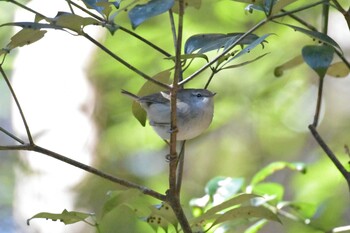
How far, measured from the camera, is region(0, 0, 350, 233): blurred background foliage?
1.78m

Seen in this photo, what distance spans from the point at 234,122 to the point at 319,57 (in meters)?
2.21

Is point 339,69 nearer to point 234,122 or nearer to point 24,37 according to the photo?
point 24,37

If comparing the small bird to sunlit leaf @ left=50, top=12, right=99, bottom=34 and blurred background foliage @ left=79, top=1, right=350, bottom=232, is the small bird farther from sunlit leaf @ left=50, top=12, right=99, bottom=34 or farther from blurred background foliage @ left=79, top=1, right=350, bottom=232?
sunlit leaf @ left=50, top=12, right=99, bottom=34

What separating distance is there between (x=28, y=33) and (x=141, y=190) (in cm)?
26

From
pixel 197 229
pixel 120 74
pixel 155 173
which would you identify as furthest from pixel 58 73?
pixel 197 229

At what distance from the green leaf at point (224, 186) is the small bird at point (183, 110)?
11 cm

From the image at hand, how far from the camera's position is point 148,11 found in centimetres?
72

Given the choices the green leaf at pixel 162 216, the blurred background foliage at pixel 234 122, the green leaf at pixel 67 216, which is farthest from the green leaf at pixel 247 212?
the blurred background foliage at pixel 234 122

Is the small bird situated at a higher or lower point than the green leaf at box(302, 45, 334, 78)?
higher

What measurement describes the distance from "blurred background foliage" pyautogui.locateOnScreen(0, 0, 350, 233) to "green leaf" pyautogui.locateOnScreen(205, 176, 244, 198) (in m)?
0.17

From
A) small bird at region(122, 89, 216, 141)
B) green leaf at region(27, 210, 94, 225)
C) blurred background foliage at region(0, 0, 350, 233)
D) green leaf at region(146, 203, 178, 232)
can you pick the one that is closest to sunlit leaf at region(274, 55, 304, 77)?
small bird at region(122, 89, 216, 141)

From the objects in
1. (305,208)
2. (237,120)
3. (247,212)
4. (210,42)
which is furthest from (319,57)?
(237,120)

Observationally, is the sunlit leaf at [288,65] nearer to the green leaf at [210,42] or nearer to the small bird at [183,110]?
the small bird at [183,110]

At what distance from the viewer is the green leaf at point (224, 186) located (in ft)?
4.24
